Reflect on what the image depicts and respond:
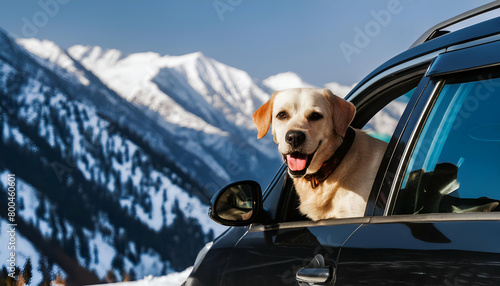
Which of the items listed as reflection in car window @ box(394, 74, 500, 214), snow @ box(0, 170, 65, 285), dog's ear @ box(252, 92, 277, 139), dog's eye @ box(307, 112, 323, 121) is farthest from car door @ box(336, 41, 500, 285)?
snow @ box(0, 170, 65, 285)

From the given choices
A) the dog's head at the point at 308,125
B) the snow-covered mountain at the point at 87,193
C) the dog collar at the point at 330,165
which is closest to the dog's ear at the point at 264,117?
the dog's head at the point at 308,125

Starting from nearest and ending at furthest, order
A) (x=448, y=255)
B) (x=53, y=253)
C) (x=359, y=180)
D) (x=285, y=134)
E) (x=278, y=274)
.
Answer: (x=448, y=255)
(x=278, y=274)
(x=359, y=180)
(x=285, y=134)
(x=53, y=253)

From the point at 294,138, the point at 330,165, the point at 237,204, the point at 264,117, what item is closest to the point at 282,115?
the point at 264,117

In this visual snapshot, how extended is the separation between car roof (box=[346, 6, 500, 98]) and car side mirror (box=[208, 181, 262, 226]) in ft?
2.33

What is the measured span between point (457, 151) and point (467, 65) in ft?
1.05

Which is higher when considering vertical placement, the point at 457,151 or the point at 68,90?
the point at 68,90

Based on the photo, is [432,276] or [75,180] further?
[75,180]

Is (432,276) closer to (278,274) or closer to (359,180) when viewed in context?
(278,274)

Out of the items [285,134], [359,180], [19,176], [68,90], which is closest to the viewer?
[359,180]

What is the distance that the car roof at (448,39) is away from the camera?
1.41 metres

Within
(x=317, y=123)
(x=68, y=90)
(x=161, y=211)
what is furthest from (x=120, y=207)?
(x=317, y=123)

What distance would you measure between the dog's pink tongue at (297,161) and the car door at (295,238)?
0.10m

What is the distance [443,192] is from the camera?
1578 millimetres

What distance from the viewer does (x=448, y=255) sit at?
1204mm
